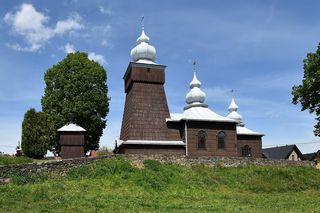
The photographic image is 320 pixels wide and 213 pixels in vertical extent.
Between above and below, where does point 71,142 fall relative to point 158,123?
below

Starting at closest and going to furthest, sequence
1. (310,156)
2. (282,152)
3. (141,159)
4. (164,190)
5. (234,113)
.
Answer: (164,190)
(141,159)
(234,113)
(282,152)
(310,156)

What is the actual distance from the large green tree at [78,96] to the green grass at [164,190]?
42.0 feet

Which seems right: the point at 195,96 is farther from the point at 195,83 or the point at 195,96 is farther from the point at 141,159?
the point at 141,159

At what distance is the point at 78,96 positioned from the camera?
37.3 metres

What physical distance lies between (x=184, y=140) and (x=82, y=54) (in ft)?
49.9

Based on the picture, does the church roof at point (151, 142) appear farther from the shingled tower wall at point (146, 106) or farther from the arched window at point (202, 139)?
the arched window at point (202, 139)

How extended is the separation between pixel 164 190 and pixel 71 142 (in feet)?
44.9

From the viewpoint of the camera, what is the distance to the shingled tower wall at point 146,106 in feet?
102

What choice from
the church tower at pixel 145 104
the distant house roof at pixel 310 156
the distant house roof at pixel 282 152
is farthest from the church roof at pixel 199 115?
the distant house roof at pixel 310 156

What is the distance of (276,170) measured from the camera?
28.4 meters

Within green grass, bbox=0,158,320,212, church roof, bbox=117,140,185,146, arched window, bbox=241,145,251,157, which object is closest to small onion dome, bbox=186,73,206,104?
arched window, bbox=241,145,251,157

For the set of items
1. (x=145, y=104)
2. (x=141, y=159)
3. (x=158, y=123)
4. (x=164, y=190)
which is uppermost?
(x=145, y=104)

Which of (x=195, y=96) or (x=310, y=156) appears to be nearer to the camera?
(x=195, y=96)

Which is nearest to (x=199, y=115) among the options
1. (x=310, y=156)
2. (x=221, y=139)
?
(x=221, y=139)
